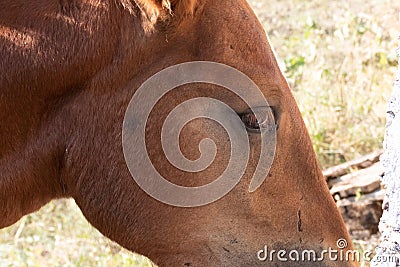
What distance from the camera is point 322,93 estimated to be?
571 cm

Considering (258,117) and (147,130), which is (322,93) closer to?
(258,117)

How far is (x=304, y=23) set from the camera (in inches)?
280

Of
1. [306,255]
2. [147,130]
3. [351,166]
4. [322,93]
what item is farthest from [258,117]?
[322,93]

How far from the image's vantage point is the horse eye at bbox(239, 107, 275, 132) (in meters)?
2.59

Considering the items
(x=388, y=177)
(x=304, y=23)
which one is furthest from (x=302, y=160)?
(x=304, y=23)

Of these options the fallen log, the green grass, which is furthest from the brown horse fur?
the fallen log

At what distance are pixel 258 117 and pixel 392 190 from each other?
46 centimetres

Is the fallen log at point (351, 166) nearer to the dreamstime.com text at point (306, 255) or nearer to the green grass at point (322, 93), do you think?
the green grass at point (322, 93)

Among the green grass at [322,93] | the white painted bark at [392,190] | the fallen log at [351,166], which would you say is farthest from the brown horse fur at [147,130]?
the fallen log at [351,166]

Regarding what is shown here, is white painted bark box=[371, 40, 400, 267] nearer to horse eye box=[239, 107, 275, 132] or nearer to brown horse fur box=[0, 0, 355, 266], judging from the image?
brown horse fur box=[0, 0, 355, 266]

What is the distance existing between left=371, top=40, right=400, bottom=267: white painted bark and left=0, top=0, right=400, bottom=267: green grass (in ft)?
5.08

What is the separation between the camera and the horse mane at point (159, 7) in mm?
2461

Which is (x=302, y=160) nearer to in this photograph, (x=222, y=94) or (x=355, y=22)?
(x=222, y=94)

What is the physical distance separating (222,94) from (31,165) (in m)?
0.62
